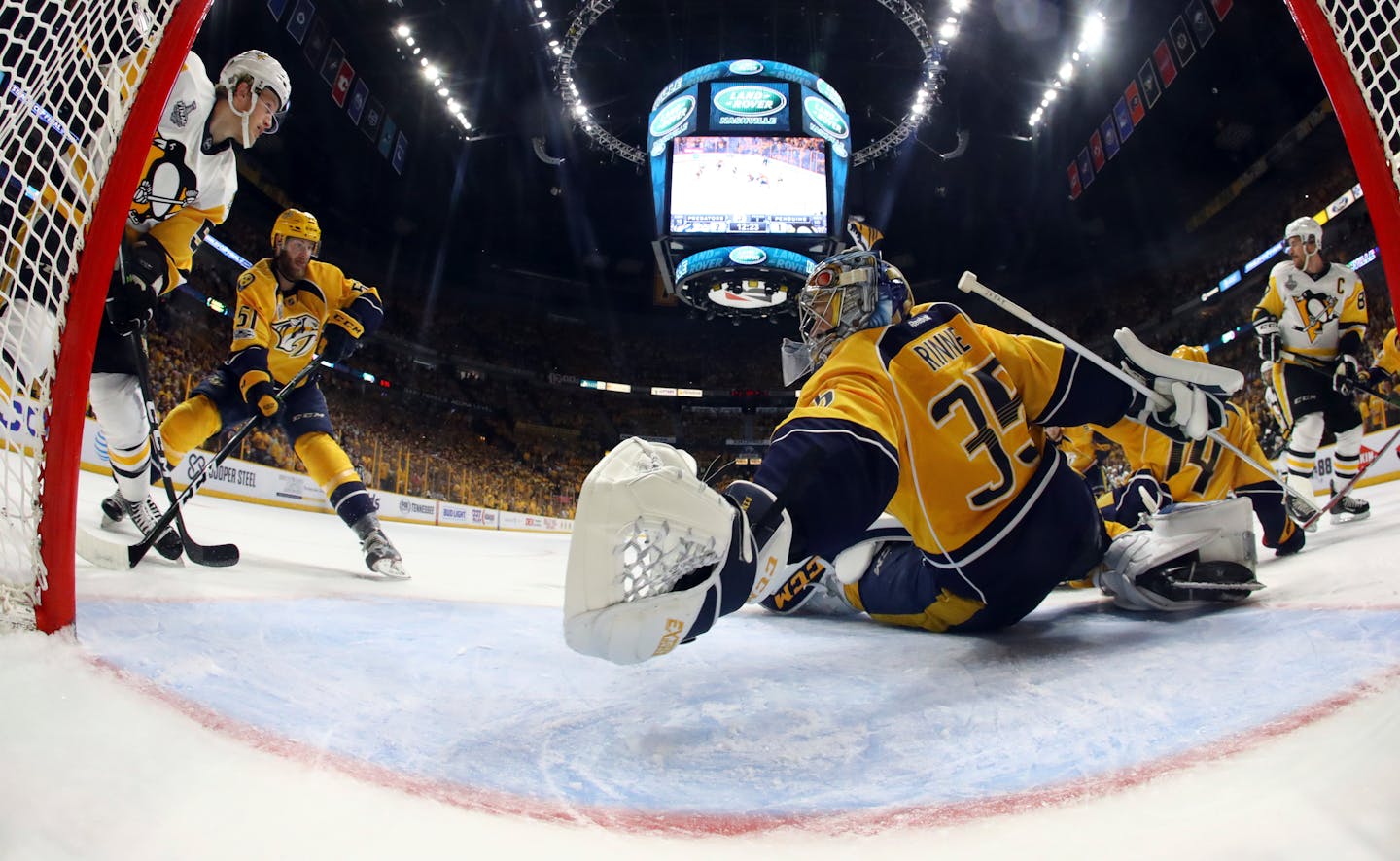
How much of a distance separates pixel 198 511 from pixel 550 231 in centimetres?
1667

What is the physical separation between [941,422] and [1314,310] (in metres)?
3.78

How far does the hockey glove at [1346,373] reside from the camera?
3963 mm

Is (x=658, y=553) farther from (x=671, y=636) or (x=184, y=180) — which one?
(x=184, y=180)

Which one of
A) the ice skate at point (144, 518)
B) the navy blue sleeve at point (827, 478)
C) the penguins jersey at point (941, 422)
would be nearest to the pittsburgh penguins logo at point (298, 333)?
the ice skate at point (144, 518)

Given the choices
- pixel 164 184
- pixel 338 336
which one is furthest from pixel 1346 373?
pixel 164 184

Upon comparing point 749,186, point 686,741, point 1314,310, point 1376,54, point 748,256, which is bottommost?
point 686,741

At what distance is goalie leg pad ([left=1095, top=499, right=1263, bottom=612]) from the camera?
5.82 ft

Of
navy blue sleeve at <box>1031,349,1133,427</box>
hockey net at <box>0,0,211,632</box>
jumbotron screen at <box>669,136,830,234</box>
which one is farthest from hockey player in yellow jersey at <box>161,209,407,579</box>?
jumbotron screen at <box>669,136,830,234</box>

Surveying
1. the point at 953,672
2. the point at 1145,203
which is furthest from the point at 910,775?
the point at 1145,203

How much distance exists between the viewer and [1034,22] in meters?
12.8

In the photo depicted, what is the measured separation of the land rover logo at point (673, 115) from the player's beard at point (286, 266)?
779 cm

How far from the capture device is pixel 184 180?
2371 millimetres

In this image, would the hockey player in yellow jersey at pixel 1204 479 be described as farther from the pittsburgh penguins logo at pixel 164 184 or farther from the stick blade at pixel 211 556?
the pittsburgh penguins logo at pixel 164 184

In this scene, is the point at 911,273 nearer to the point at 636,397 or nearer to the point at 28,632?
the point at 636,397
